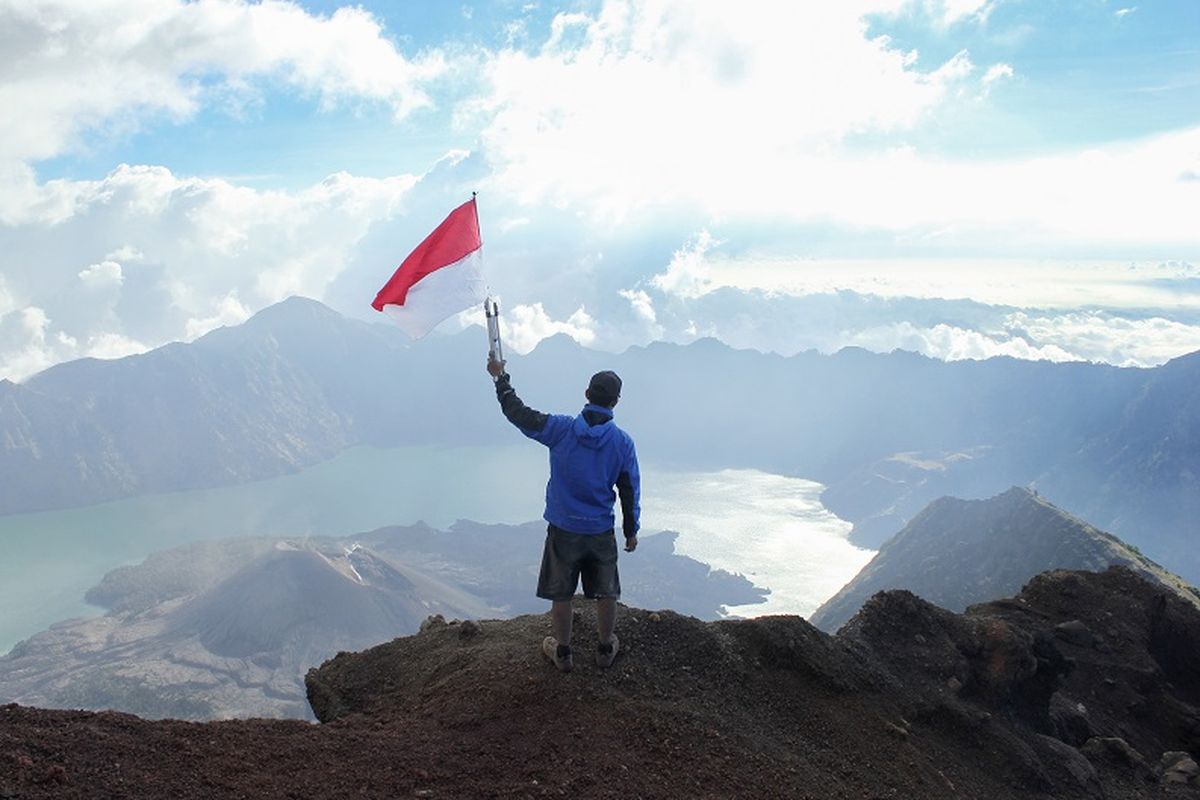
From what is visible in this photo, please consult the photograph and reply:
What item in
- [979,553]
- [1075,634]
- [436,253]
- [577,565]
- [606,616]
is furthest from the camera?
[979,553]

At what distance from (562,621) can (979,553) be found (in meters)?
147

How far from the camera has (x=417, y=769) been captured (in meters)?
8.28

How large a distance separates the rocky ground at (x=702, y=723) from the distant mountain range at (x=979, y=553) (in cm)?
8237

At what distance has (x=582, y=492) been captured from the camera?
394 inches

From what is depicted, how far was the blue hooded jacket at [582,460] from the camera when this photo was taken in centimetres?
986

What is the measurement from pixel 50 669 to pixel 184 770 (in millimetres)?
222335

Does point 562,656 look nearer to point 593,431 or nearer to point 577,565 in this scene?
point 577,565

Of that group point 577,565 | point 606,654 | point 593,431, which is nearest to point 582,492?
point 593,431

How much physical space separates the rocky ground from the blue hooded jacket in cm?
224

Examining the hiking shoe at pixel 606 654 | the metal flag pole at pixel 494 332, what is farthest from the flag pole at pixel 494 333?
the hiking shoe at pixel 606 654

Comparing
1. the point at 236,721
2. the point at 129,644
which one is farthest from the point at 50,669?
the point at 236,721

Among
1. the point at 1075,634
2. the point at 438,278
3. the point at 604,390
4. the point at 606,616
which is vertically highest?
the point at 438,278

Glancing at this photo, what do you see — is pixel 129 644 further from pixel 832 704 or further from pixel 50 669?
pixel 832 704

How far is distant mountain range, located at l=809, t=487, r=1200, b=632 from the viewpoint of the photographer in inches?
4409
